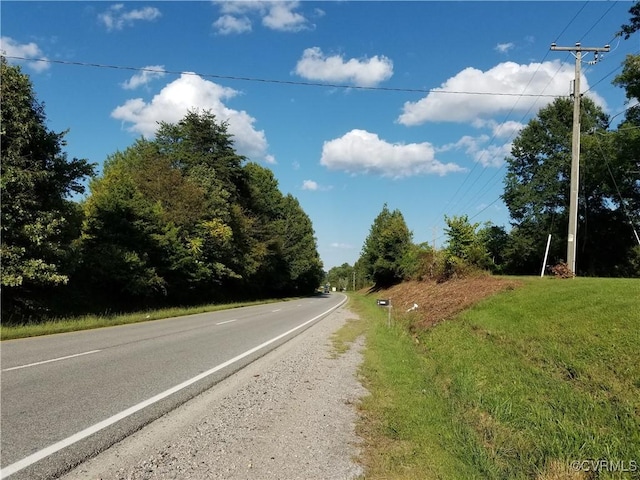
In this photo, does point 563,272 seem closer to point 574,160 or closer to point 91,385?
point 574,160

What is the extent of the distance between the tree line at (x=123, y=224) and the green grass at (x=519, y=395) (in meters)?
13.1

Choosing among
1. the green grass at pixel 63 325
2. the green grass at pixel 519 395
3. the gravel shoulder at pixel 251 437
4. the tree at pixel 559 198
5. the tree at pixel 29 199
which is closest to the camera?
the gravel shoulder at pixel 251 437

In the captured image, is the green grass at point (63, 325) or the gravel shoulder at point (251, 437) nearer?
the gravel shoulder at point (251, 437)

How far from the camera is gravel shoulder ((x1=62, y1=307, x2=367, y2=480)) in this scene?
450cm

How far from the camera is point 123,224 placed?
2675cm

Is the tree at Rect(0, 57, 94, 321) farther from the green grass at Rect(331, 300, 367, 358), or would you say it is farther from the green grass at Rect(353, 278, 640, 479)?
the green grass at Rect(353, 278, 640, 479)

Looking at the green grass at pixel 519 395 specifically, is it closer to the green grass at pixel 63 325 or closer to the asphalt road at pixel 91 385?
the asphalt road at pixel 91 385

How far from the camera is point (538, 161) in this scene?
52031 millimetres

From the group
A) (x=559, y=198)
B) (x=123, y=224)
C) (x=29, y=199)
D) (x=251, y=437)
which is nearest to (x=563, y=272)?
(x=251, y=437)

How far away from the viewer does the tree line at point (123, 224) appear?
17625 mm

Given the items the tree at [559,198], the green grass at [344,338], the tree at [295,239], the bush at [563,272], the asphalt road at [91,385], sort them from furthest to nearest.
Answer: the tree at [295,239]
the tree at [559,198]
the bush at [563,272]
the green grass at [344,338]
the asphalt road at [91,385]

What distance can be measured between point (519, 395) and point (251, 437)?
5.44 metres

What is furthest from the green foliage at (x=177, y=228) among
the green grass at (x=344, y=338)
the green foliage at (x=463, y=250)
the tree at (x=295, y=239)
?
the green foliage at (x=463, y=250)

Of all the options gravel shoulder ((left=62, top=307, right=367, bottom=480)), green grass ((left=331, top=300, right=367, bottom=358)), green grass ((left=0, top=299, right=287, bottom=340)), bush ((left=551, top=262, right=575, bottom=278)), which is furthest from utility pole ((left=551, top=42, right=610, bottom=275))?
green grass ((left=0, top=299, right=287, bottom=340))
